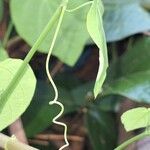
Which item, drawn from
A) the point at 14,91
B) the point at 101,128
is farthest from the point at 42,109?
the point at 14,91

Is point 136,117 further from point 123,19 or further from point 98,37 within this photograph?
point 123,19

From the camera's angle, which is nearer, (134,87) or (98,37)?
(98,37)

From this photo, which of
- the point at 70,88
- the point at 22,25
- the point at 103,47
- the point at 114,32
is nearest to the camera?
the point at 103,47

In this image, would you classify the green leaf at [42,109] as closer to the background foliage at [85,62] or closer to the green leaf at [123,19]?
the background foliage at [85,62]

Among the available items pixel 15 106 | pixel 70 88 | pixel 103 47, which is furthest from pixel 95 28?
pixel 70 88

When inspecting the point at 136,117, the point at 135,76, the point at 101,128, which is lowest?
the point at 101,128

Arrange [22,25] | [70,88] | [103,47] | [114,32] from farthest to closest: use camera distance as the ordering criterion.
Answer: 1. [70,88]
2. [114,32]
3. [22,25]
4. [103,47]

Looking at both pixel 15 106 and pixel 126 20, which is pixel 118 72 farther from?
pixel 15 106

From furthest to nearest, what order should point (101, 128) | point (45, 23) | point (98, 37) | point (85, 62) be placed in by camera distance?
1. point (85, 62)
2. point (101, 128)
3. point (45, 23)
4. point (98, 37)
